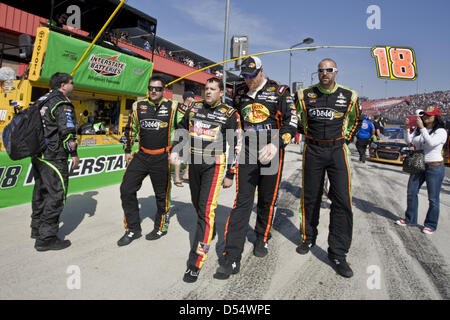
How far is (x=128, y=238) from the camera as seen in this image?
330cm

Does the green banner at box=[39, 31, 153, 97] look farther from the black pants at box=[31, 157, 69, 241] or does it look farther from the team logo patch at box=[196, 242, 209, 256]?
the team logo patch at box=[196, 242, 209, 256]

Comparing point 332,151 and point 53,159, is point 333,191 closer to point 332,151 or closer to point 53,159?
point 332,151

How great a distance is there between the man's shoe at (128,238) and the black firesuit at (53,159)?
2.36 ft

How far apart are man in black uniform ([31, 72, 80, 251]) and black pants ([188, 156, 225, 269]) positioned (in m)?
1.52

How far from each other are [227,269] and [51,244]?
2.05 meters

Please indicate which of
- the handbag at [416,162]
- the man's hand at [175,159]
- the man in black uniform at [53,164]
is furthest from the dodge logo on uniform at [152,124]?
the handbag at [416,162]

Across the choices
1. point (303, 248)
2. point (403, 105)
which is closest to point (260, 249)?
point (303, 248)

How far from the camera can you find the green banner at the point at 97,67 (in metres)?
6.10

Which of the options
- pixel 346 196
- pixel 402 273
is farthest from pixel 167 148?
pixel 402 273

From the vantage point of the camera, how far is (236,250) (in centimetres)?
265

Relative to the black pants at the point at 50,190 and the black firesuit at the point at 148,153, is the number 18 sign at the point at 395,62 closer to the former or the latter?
the black firesuit at the point at 148,153

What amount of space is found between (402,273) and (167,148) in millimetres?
2984

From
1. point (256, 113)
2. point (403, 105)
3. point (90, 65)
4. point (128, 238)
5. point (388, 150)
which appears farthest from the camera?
point (403, 105)

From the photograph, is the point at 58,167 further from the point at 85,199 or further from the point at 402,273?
the point at 402,273
